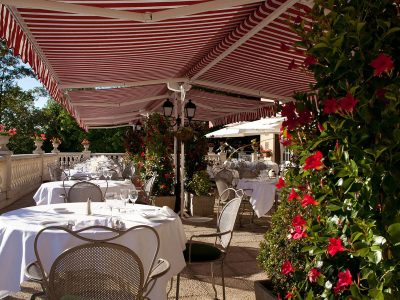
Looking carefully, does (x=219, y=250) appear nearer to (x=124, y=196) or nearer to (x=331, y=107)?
(x=124, y=196)

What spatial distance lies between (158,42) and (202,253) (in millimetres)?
2591

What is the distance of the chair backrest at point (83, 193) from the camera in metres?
5.42

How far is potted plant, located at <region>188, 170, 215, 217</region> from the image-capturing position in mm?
8828

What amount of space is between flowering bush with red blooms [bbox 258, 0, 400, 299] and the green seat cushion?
2.00 metres

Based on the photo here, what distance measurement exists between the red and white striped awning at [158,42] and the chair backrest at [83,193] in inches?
58.5

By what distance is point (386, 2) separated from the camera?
1.67 m

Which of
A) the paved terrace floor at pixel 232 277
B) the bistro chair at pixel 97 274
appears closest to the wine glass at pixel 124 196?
the paved terrace floor at pixel 232 277

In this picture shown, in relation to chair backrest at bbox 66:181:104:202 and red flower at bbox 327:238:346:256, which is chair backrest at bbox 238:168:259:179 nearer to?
chair backrest at bbox 66:181:104:202

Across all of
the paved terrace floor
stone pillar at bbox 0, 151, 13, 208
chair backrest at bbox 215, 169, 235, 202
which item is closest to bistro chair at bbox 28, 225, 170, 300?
the paved terrace floor

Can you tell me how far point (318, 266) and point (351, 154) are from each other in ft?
1.83

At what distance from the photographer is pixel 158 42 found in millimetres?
5074

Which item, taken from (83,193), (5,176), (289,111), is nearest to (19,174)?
(5,176)

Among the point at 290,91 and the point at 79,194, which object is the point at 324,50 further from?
the point at 290,91

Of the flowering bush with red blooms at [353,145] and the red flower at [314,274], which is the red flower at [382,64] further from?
the red flower at [314,274]
